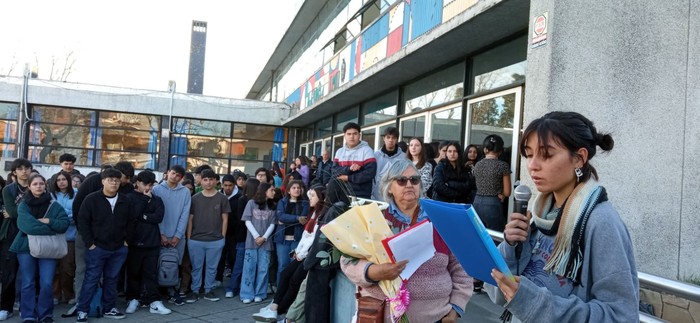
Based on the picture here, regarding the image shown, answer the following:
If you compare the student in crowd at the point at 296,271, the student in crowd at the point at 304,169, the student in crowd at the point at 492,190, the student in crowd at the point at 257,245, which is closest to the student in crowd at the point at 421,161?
the student in crowd at the point at 492,190

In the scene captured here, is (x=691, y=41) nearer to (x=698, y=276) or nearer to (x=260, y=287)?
(x=698, y=276)

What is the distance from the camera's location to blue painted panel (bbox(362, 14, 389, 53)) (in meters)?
9.66

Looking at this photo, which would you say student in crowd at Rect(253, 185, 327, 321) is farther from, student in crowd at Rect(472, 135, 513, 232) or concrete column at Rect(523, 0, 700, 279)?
concrete column at Rect(523, 0, 700, 279)

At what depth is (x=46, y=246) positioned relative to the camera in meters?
5.54

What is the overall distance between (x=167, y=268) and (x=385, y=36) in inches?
233

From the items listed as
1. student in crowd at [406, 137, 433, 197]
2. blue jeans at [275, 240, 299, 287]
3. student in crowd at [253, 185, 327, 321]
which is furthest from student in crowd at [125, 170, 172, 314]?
student in crowd at [406, 137, 433, 197]

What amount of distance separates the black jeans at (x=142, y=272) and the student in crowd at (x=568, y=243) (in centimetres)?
591

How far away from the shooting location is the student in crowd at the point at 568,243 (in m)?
1.42

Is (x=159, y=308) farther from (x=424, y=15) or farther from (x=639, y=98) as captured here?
(x=639, y=98)

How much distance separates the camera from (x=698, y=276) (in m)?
5.16

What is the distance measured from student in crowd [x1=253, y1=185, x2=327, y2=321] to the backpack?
1707 millimetres

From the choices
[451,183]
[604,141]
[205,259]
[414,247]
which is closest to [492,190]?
[451,183]

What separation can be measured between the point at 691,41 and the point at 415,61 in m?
4.41

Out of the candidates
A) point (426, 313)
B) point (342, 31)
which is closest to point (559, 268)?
point (426, 313)
